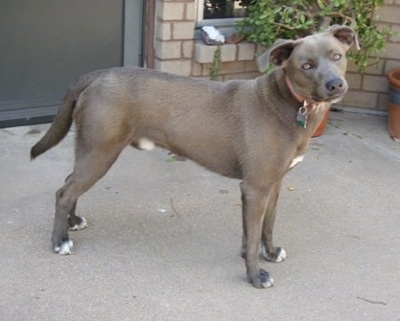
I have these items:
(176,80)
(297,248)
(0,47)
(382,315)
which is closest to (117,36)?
(0,47)

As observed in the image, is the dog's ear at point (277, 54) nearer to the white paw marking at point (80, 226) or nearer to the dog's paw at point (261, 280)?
the dog's paw at point (261, 280)

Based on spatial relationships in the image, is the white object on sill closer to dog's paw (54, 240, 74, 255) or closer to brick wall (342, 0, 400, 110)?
brick wall (342, 0, 400, 110)

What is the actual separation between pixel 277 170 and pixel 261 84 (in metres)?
0.48

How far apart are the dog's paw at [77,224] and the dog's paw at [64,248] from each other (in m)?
0.27

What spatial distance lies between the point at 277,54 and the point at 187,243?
1294 millimetres

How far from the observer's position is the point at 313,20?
601cm

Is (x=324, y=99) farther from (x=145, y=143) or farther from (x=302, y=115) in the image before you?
(x=145, y=143)

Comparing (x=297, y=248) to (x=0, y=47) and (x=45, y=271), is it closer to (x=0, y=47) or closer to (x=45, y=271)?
(x=45, y=271)

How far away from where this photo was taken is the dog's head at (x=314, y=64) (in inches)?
150

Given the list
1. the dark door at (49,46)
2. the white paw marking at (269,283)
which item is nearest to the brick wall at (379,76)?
the dark door at (49,46)

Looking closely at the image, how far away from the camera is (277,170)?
4.11 metres

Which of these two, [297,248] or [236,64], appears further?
[236,64]

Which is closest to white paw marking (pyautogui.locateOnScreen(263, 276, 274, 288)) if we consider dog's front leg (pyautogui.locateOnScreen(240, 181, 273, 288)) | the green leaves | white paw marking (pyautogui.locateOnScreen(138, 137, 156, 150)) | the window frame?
dog's front leg (pyautogui.locateOnScreen(240, 181, 273, 288))

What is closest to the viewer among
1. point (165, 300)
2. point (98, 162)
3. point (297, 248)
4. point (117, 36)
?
point (165, 300)
